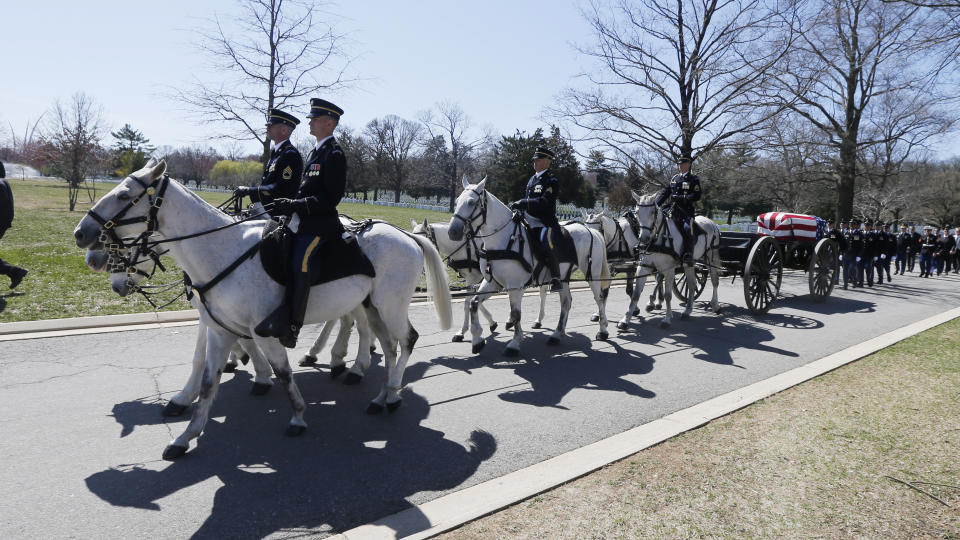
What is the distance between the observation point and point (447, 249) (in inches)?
347

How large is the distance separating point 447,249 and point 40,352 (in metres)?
5.52

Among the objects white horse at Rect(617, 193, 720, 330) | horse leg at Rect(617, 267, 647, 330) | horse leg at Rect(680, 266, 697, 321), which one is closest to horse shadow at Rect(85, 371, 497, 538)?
horse leg at Rect(617, 267, 647, 330)

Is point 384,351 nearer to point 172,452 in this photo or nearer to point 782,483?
point 172,452

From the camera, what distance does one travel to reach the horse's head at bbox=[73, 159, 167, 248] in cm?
398

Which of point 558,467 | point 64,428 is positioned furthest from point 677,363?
point 64,428

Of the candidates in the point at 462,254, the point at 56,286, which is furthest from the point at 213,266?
the point at 56,286

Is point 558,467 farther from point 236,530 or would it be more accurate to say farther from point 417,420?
point 236,530

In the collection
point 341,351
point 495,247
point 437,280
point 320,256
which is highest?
point 495,247

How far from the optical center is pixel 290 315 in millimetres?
4457

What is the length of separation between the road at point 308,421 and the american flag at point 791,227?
475cm

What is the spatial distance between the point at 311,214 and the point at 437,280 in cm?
172

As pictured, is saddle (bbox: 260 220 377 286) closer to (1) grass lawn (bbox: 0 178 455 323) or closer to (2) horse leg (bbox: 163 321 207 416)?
(2) horse leg (bbox: 163 321 207 416)

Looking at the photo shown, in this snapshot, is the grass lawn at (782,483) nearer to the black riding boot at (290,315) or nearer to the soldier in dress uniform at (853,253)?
the black riding boot at (290,315)

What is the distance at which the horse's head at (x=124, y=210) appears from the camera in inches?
157
